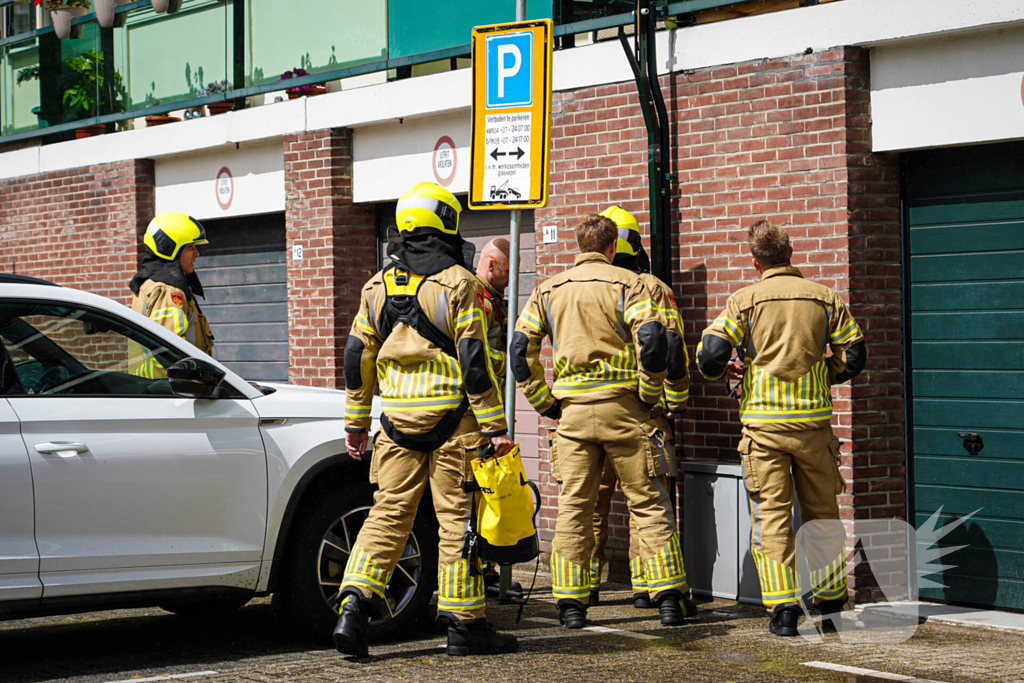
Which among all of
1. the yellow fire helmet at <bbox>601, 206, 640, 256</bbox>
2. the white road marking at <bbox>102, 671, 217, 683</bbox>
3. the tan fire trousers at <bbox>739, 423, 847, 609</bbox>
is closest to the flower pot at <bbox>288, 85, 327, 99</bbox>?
the yellow fire helmet at <bbox>601, 206, 640, 256</bbox>

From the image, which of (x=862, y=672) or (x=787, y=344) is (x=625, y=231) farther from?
(x=862, y=672)

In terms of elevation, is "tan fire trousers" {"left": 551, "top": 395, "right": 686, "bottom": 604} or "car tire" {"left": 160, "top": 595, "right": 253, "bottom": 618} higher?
"tan fire trousers" {"left": 551, "top": 395, "right": 686, "bottom": 604}

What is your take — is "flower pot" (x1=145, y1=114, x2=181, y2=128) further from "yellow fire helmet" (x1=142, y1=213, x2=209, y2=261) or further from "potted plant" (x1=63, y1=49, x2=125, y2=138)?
"yellow fire helmet" (x1=142, y1=213, x2=209, y2=261)

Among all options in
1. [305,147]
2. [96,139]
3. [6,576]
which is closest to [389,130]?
[305,147]

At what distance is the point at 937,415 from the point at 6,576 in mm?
5313

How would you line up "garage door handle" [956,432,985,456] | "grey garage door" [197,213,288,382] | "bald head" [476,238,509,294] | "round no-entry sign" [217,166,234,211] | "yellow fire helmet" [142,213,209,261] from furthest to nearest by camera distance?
"round no-entry sign" [217,166,234,211] → "grey garage door" [197,213,288,382] → "yellow fire helmet" [142,213,209,261] → "bald head" [476,238,509,294] → "garage door handle" [956,432,985,456]

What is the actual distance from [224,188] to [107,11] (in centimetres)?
304

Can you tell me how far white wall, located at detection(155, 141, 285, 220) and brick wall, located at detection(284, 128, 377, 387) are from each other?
0.39 metres

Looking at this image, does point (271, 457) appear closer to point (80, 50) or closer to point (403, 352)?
point (403, 352)

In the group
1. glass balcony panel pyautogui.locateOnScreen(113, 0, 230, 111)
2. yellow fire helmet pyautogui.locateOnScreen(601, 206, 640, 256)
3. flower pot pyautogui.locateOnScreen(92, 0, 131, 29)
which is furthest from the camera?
flower pot pyautogui.locateOnScreen(92, 0, 131, 29)

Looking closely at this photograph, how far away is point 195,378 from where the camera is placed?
6.33m

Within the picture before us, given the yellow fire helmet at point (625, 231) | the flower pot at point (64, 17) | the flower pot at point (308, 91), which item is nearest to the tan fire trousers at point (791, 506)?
the yellow fire helmet at point (625, 231)

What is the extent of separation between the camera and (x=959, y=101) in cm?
745

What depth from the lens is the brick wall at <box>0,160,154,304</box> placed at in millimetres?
13531
